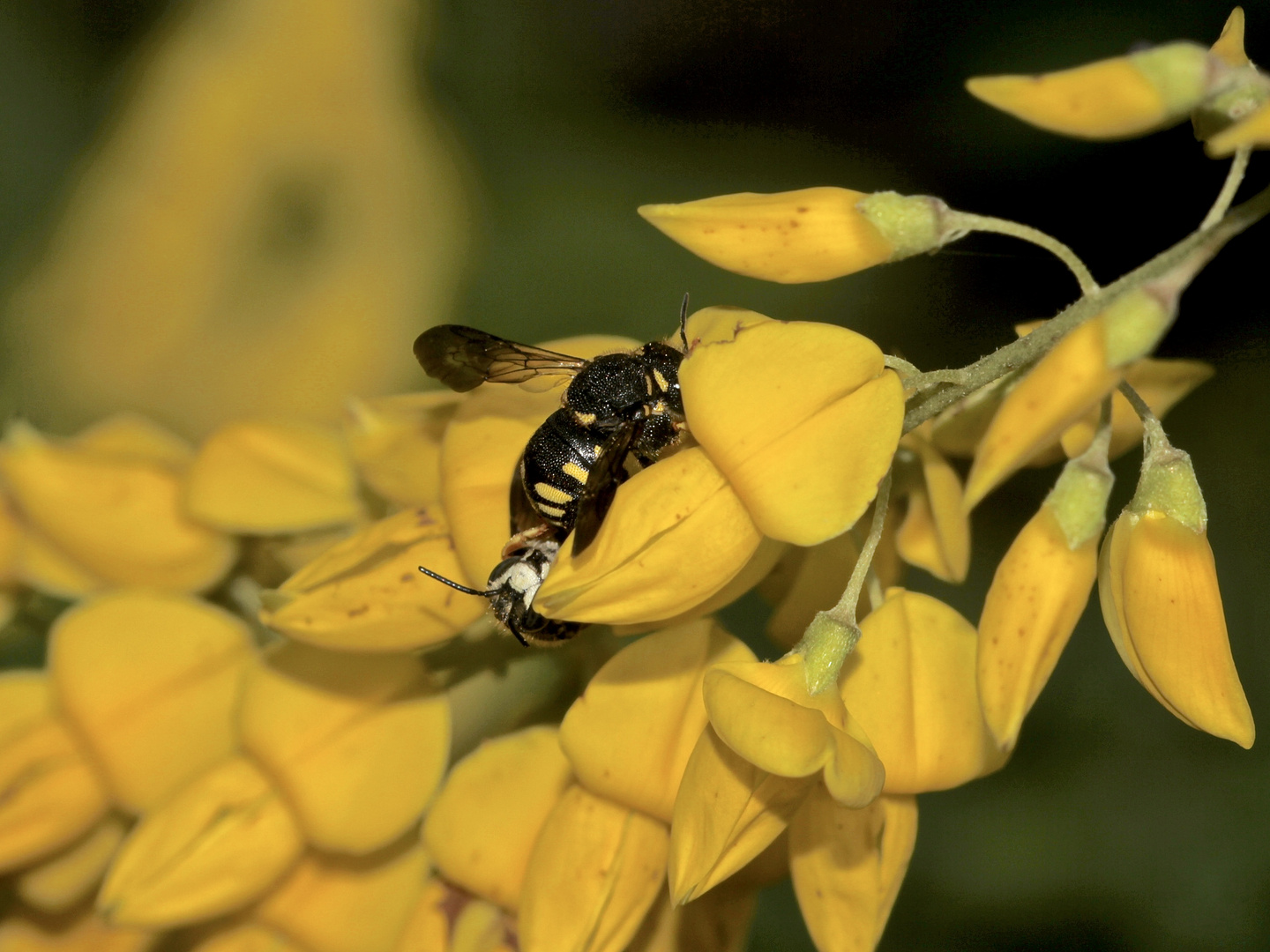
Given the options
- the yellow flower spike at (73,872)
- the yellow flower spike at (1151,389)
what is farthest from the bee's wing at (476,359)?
the yellow flower spike at (73,872)

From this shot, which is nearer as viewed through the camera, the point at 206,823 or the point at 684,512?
the point at 684,512

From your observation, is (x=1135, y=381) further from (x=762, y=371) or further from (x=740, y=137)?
(x=740, y=137)

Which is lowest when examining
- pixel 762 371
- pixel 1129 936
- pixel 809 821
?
pixel 1129 936

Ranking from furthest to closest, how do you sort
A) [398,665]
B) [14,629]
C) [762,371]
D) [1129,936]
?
1. [1129,936]
2. [14,629]
3. [398,665]
4. [762,371]

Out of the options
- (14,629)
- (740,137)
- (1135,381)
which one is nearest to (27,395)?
(14,629)

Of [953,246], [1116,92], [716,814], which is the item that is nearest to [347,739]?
[716,814]

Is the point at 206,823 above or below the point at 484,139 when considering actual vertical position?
below

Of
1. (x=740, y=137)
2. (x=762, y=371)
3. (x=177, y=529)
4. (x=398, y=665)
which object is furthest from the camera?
(x=740, y=137)
